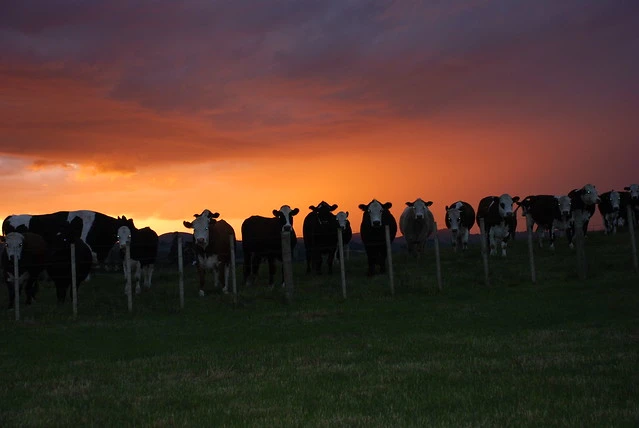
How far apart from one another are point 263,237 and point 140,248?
Result: 179 inches

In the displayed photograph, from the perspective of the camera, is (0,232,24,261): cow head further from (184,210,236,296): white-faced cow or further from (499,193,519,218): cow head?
(499,193,519,218): cow head

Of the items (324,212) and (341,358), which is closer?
(341,358)

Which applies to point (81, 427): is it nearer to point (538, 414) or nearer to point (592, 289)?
point (538, 414)

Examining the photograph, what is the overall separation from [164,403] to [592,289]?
16.3 meters

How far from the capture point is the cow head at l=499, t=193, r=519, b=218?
33969mm

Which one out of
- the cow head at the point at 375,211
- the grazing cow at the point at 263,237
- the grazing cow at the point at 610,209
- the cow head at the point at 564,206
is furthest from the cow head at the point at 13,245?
the grazing cow at the point at 610,209

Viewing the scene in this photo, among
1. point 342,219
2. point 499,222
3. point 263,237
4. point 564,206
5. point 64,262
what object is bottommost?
point 64,262

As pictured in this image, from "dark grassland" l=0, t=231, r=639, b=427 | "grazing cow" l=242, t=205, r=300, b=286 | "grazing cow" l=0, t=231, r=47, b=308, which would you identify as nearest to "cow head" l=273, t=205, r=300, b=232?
"grazing cow" l=242, t=205, r=300, b=286

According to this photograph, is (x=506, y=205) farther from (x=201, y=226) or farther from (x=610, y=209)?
(x=201, y=226)

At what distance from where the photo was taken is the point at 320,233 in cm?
3025

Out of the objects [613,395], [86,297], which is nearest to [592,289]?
[613,395]

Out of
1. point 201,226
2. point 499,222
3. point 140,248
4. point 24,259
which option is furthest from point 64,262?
point 499,222

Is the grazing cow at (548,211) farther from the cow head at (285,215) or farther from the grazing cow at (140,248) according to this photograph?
the grazing cow at (140,248)

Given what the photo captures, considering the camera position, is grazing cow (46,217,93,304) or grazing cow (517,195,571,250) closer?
grazing cow (46,217,93,304)
